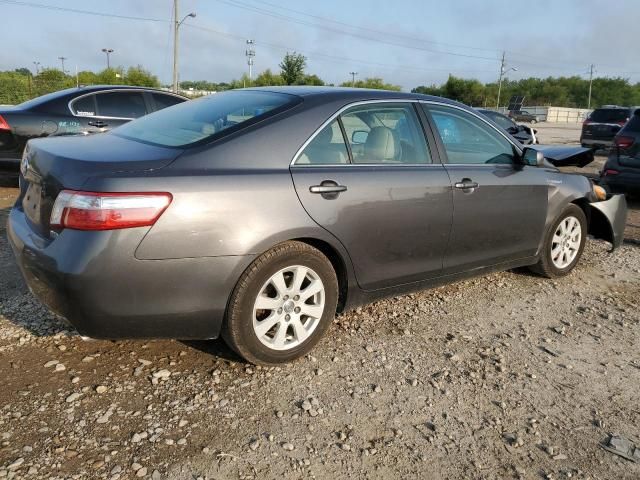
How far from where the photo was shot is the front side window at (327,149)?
301 centimetres

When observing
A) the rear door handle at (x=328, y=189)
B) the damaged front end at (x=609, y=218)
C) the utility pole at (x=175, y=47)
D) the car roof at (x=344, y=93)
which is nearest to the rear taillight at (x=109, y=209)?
the rear door handle at (x=328, y=189)

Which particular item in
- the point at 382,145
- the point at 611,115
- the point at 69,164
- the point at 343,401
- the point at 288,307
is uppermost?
the point at 611,115

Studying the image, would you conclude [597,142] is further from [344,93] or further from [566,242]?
[344,93]

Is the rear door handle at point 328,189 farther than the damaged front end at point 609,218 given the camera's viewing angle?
No

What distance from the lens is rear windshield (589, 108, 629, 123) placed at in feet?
62.2

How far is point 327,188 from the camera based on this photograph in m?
2.98

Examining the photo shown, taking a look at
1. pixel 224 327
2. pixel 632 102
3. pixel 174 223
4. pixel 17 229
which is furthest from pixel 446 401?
pixel 632 102

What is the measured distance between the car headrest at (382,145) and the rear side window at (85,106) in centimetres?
520

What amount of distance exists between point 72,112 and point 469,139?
5.45 meters

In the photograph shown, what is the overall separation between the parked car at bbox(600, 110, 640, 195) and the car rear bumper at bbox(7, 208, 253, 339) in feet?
22.0

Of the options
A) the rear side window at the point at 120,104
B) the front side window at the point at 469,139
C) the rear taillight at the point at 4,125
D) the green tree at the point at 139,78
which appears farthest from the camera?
the green tree at the point at 139,78

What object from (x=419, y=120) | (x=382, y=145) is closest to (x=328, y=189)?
(x=382, y=145)

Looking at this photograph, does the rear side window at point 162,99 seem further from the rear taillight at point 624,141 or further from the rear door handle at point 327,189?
the rear taillight at point 624,141

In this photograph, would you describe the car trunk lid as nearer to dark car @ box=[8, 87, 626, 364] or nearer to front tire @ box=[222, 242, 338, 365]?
dark car @ box=[8, 87, 626, 364]
